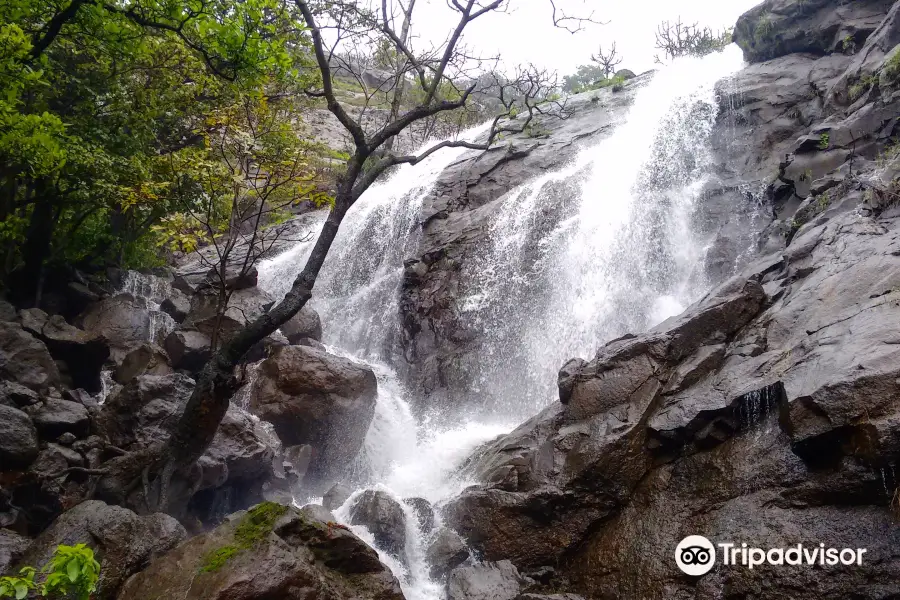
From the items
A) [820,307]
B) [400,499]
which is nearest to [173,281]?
[400,499]

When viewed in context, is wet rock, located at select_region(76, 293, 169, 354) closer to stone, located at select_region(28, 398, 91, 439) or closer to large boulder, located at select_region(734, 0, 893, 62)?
stone, located at select_region(28, 398, 91, 439)

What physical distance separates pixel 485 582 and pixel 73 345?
7904 millimetres

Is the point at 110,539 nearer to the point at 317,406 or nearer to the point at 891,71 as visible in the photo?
the point at 317,406

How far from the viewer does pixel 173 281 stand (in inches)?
611

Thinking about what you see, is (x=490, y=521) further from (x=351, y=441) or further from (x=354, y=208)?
(x=354, y=208)

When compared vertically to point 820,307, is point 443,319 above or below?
below

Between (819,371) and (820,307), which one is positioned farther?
(820,307)

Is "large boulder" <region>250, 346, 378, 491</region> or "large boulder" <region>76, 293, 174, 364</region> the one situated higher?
"large boulder" <region>76, 293, 174, 364</region>

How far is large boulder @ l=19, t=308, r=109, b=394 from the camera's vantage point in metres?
9.89

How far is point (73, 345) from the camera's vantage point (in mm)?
10047

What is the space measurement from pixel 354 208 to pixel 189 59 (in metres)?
10.7

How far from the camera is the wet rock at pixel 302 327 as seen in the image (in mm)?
13838

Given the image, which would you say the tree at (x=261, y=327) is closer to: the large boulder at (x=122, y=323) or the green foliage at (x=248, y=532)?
the green foliage at (x=248, y=532)

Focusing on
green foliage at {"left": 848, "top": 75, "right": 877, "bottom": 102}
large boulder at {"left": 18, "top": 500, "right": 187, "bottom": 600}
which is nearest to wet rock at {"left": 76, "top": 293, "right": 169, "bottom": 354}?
large boulder at {"left": 18, "top": 500, "right": 187, "bottom": 600}
